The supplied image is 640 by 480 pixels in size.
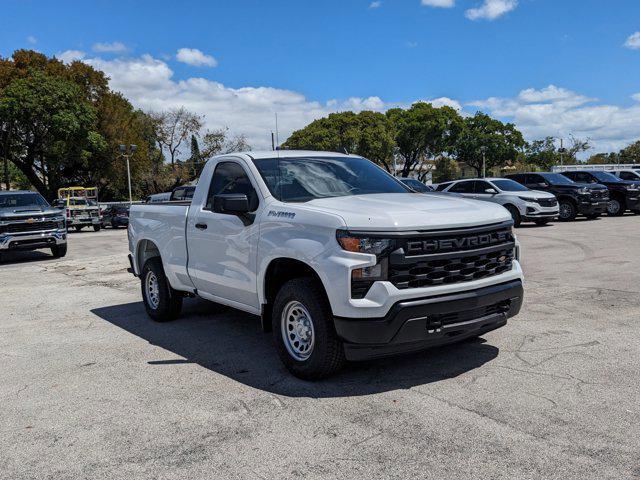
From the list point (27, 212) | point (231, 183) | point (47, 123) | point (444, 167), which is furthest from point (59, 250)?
point (444, 167)

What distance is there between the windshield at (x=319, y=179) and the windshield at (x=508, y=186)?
15008 mm

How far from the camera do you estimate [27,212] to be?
1524 cm

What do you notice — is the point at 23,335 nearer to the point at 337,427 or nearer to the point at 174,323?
the point at 174,323

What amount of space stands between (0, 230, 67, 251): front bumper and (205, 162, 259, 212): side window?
1097 centimetres

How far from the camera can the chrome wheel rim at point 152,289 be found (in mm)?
7323

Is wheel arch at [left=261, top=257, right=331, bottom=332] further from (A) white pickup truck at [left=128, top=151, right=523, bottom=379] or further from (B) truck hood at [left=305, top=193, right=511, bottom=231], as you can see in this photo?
(B) truck hood at [left=305, top=193, right=511, bottom=231]

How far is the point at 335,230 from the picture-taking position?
439 centimetres

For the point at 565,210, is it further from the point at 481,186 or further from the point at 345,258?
the point at 345,258

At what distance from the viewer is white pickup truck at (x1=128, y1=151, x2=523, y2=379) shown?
4.30 m

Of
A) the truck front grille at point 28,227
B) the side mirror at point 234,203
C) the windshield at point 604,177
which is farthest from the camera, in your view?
the windshield at point 604,177

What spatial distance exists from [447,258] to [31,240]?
541 inches

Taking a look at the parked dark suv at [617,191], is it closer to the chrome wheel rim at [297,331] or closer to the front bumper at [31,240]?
the front bumper at [31,240]

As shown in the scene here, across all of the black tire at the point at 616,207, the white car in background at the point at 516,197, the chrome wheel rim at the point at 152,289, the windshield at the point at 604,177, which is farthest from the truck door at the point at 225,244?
the windshield at the point at 604,177

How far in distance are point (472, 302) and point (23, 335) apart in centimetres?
539
